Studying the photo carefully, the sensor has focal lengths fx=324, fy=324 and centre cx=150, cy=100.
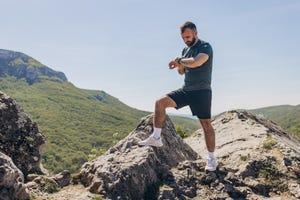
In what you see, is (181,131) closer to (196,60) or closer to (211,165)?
(211,165)

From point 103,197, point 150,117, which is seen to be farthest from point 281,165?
point 103,197

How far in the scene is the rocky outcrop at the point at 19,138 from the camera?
30.3 ft

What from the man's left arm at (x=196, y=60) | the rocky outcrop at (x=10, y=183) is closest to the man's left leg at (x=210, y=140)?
the man's left arm at (x=196, y=60)

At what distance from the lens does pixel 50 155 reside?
17438cm

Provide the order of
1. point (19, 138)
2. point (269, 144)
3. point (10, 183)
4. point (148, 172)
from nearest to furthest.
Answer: point (10, 183), point (148, 172), point (19, 138), point (269, 144)

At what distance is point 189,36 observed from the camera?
31.3ft

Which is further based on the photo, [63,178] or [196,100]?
[196,100]

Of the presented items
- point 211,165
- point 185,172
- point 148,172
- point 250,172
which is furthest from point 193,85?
point 250,172

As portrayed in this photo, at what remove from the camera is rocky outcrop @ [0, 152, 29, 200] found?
664 cm

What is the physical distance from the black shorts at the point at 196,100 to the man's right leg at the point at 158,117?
175mm

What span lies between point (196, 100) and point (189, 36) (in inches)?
74.7

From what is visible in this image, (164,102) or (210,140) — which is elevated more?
(164,102)

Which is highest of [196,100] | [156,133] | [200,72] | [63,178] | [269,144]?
[200,72]

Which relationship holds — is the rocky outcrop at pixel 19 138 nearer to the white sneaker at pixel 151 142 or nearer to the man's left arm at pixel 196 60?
the white sneaker at pixel 151 142
